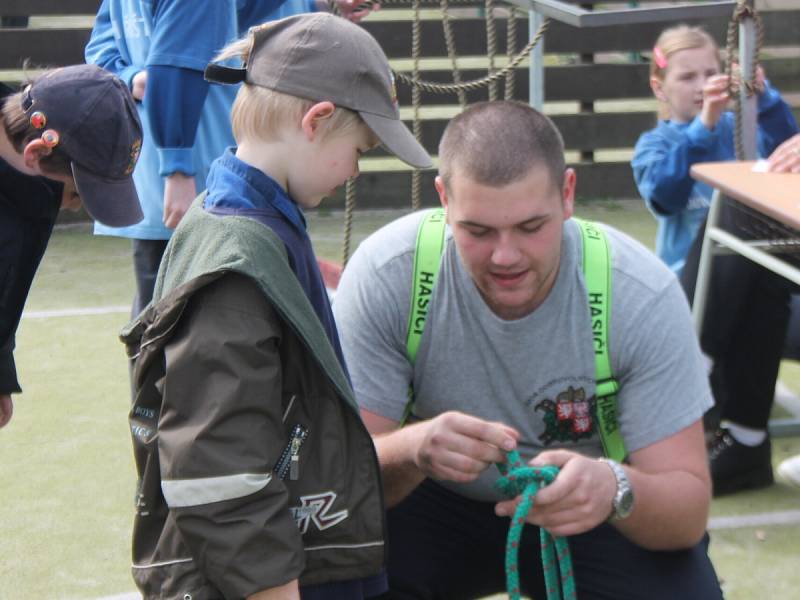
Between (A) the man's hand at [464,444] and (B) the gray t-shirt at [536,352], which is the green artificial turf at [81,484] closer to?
(B) the gray t-shirt at [536,352]

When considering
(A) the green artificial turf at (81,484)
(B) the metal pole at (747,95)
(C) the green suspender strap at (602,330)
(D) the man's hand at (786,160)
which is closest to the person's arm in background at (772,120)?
(B) the metal pole at (747,95)

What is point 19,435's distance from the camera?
13.4 feet

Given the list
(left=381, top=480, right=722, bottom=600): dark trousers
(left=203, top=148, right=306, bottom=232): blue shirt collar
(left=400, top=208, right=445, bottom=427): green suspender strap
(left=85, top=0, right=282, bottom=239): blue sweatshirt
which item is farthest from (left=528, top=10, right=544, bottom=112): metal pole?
(left=203, top=148, right=306, bottom=232): blue shirt collar

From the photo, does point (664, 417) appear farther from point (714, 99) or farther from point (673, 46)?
point (673, 46)

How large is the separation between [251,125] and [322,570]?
0.73 m

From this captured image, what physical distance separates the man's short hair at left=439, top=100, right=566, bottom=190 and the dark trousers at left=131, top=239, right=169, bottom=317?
113cm

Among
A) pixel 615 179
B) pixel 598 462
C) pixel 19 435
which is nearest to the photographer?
pixel 598 462

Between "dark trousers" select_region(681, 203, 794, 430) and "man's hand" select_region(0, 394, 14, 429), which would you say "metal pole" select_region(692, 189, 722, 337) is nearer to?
"dark trousers" select_region(681, 203, 794, 430)

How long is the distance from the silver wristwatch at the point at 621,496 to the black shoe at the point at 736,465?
1.52m

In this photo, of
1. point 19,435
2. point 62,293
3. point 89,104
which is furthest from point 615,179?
point 89,104

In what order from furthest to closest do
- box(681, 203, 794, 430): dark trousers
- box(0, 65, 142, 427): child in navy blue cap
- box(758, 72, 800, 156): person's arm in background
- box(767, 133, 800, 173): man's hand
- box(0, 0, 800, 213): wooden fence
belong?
box(0, 0, 800, 213): wooden fence < box(758, 72, 800, 156): person's arm in background < box(681, 203, 794, 430): dark trousers < box(767, 133, 800, 173): man's hand < box(0, 65, 142, 427): child in navy blue cap

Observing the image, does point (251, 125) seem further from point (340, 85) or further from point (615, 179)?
point (615, 179)

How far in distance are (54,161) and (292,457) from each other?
944mm

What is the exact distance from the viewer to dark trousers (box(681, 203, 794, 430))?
357cm
